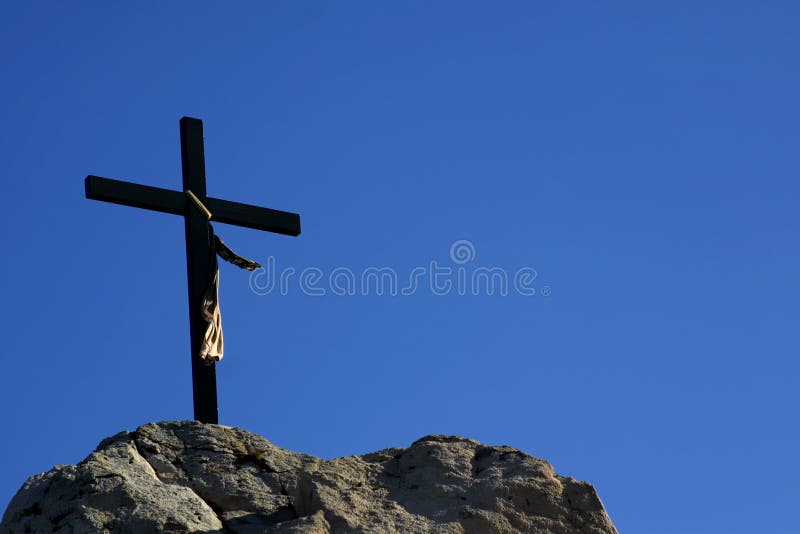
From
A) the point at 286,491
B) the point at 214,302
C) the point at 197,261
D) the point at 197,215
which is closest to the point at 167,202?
the point at 197,215

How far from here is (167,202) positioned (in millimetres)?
7613

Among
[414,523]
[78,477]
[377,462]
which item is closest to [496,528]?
[414,523]

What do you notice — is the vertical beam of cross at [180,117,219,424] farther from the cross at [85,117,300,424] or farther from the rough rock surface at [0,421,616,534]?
the rough rock surface at [0,421,616,534]

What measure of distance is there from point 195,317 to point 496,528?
2717mm

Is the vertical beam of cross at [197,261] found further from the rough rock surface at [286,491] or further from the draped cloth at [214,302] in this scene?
the rough rock surface at [286,491]

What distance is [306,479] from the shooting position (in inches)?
202

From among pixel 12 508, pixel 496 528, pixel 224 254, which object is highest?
pixel 224 254

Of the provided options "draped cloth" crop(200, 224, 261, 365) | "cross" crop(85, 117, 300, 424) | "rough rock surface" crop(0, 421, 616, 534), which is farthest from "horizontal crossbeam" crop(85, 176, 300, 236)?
"rough rock surface" crop(0, 421, 616, 534)

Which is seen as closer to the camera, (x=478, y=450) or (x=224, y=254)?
(x=478, y=450)

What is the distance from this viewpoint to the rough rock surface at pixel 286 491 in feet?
16.1

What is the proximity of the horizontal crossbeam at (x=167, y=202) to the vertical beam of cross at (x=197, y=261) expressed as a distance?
0.30 feet

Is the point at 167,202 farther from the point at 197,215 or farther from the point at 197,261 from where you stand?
the point at 197,261

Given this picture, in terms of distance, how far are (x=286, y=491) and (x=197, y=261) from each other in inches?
95.7

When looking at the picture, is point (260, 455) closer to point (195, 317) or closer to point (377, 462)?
point (377, 462)
